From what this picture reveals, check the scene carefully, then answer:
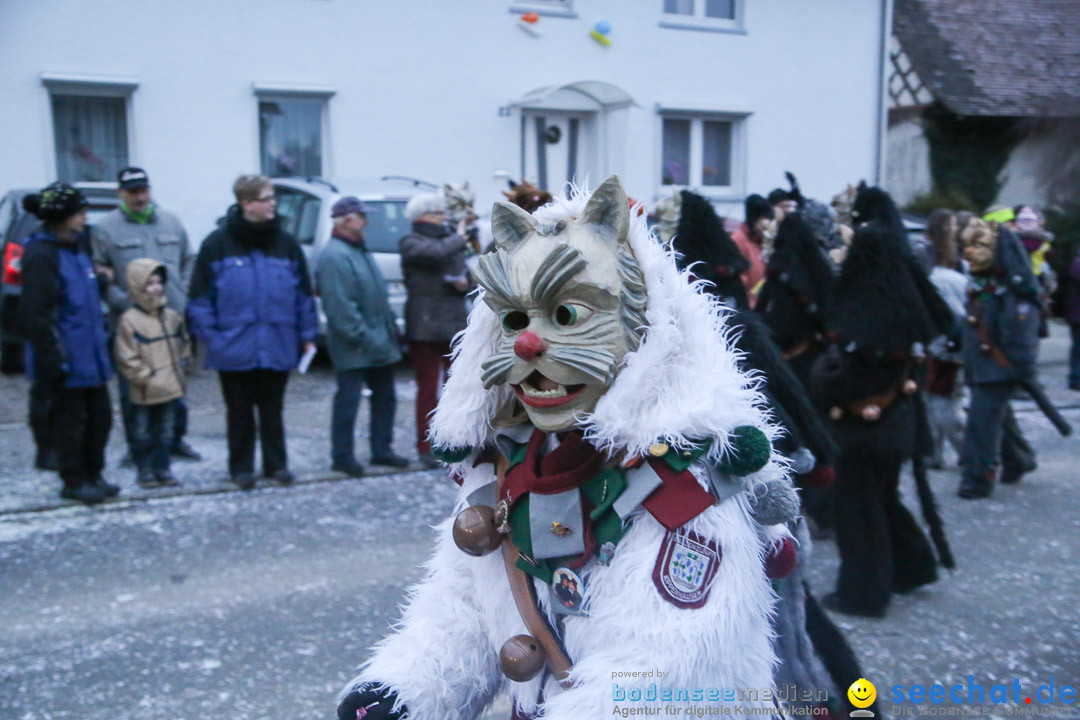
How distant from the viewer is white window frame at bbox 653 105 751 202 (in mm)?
15000

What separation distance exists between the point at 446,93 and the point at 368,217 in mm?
4015

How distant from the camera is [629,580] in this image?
2059 mm

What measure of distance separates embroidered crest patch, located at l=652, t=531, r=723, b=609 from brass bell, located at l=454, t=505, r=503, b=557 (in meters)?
0.42

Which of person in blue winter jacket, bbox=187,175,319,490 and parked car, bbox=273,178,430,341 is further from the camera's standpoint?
parked car, bbox=273,178,430,341

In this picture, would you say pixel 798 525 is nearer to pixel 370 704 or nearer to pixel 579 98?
pixel 370 704

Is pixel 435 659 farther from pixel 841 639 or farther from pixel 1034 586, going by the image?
pixel 1034 586

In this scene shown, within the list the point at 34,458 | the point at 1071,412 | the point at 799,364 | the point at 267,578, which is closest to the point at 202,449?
the point at 34,458

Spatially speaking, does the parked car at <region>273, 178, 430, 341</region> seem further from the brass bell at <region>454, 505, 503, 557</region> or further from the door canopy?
the brass bell at <region>454, 505, 503, 557</region>

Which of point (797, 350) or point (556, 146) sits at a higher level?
point (556, 146)

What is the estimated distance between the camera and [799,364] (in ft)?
18.9

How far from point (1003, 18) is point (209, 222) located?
1642cm

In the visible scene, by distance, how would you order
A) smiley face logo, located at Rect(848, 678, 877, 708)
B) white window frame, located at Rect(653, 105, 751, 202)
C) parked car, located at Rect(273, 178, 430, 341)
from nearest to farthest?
1. smiley face logo, located at Rect(848, 678, 877, 708)
2. parked car, located at Rect(273, 178, 430, 341)
3. white window frame, located at Rect(653, 105, 751, 202)

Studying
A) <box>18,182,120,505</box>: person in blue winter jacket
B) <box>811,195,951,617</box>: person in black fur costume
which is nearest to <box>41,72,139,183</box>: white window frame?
<box>18,182,120,505</box>: person in blue winter jacket

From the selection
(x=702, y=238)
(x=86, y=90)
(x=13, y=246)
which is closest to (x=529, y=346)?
(x=702, y=238)
